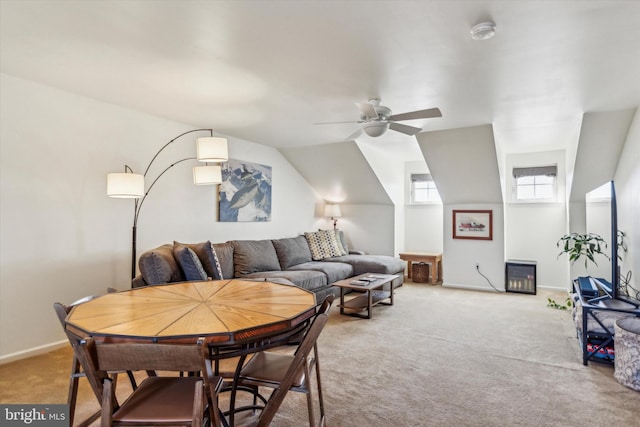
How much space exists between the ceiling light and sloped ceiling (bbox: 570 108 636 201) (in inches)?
105

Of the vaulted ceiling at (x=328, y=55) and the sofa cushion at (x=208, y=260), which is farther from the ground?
the vaulted ceiling at (x=328, y=55)

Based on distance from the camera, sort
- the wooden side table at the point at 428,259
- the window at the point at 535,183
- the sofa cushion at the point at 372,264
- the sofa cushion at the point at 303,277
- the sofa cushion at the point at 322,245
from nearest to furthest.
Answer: the sofa cushion at the point at 303,277, the sofa cushion at the point at 372,264, the sofa cushion at the point at 322,245, the window at the point at 535,183, the wooden side table at the point at 428,259

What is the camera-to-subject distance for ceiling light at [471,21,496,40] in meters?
2.10

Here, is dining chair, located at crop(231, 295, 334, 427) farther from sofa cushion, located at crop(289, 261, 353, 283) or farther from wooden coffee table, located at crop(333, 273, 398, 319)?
sofa cushion, located at crop(289, 261, 353, 283)

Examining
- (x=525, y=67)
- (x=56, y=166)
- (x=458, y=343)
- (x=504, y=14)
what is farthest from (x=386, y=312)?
(x=56, y=166)

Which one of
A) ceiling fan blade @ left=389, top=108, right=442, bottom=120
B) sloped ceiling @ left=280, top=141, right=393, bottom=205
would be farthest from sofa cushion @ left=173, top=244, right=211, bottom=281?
sloped ceiling @ left=280, top=141, right=393, bottom=205

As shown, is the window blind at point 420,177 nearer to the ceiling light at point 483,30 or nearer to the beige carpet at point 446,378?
the beige carpet at point 446,378

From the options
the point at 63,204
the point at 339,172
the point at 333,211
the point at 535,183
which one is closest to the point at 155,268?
the point at 63,204

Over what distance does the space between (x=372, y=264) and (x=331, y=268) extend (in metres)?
0.78

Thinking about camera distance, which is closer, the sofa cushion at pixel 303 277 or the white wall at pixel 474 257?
the sofa cushion at pixel 303 277

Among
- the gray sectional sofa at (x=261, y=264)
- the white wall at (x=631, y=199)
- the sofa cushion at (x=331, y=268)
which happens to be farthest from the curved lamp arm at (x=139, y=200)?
the white wall at (x=631, y=199)

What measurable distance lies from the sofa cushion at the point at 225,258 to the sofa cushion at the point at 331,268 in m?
0.96

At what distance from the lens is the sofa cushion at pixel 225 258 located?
4.25m

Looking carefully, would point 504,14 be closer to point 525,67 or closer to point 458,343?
point 525,67
